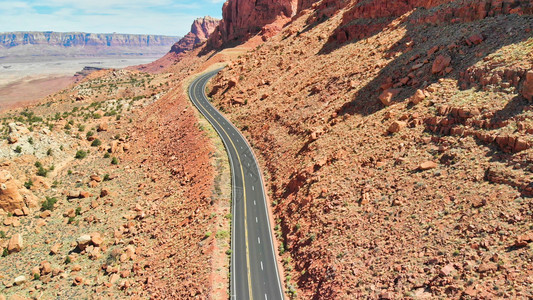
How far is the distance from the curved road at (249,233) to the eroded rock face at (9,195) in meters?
28.2

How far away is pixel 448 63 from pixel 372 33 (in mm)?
24924

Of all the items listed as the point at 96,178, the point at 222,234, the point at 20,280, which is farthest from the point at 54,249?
the point at 222,234

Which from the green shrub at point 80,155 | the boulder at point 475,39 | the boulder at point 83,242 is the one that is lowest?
the boulder at point 83,242

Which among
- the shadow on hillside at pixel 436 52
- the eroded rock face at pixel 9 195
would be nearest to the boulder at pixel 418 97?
the shadow on hillside at pixel 436 52

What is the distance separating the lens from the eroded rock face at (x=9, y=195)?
139ft

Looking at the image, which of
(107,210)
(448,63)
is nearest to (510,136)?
(448,63)

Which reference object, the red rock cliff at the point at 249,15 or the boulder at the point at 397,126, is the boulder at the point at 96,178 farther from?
the red rock cliff at the point at 249,15

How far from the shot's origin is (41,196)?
1876 inches

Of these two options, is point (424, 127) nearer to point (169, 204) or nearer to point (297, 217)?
point (297, 217)

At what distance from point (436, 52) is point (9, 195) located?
58.4 meters

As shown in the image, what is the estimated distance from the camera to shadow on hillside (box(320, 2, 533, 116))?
124 ft

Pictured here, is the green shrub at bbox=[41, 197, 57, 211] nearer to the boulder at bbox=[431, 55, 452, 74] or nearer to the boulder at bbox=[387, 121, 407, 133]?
the boulder at bbox=[387, 121, 407, 133]

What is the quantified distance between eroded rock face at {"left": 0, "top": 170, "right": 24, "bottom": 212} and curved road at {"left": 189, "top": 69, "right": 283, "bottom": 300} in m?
28.2

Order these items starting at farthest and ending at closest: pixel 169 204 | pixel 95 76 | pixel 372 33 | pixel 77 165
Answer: pixel 95 76 < pixel 372 33 < pixel 77 165 < pixel 169 204
